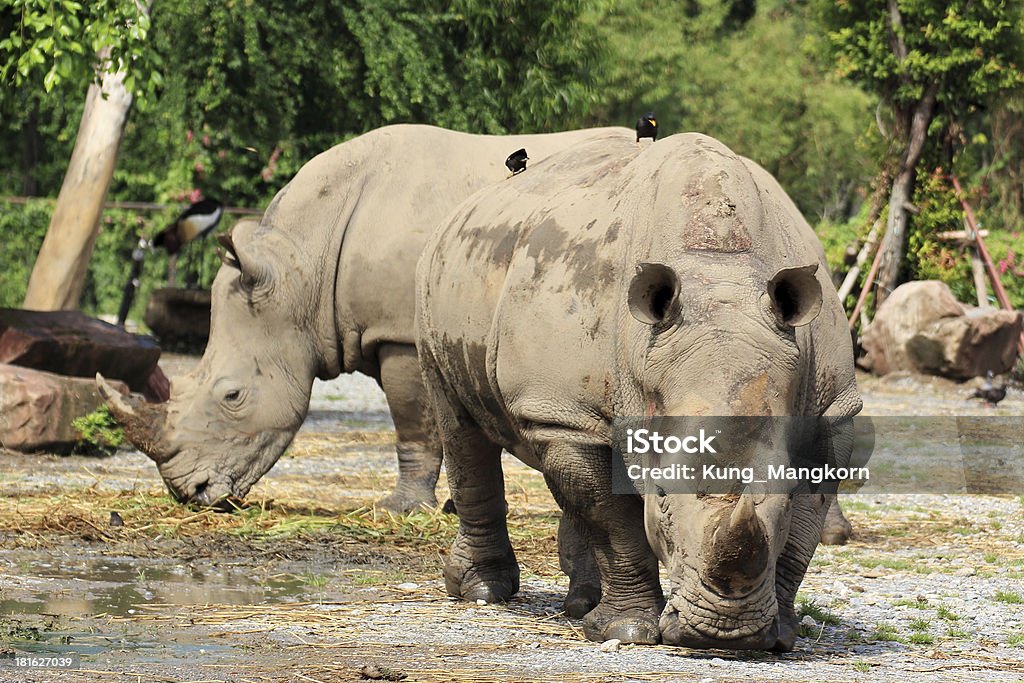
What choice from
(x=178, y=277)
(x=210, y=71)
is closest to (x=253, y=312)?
(x=210, y=71)

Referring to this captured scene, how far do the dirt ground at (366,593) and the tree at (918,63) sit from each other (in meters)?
10.7

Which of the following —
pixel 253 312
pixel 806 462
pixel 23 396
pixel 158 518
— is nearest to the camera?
pixel 806 462

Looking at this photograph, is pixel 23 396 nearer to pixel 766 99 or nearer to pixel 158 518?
pixel 158 518

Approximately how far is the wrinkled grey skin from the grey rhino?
8.12 ft

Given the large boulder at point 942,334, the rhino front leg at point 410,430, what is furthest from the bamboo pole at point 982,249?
the rhino front leg at point 410,430

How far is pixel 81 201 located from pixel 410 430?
694 centimetres

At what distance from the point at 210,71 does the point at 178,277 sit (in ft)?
27.6

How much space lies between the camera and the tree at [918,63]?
20.0 m

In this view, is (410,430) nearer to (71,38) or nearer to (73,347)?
(71,38)

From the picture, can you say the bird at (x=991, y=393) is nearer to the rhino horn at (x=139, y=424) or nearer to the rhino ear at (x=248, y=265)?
the rhino ear at (x=248, y=265)

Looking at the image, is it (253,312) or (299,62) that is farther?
(299,62)

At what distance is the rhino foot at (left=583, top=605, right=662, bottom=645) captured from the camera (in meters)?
5.69

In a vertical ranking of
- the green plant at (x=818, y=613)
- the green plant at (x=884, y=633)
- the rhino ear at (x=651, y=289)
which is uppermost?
the rhino ear at (x=651, y=289)

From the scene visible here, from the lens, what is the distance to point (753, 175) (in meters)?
5.95
